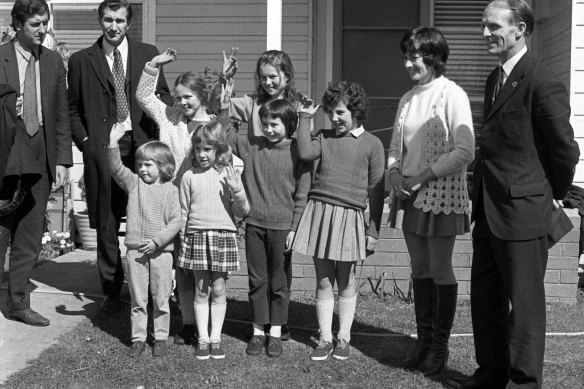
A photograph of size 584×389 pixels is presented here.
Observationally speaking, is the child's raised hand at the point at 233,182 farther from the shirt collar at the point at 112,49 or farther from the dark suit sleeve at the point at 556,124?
the dark suit sleeve at the point at 556,124

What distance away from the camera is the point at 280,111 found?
485cm

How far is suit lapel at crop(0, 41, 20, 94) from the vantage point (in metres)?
5.32

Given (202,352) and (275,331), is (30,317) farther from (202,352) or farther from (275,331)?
(275,331)

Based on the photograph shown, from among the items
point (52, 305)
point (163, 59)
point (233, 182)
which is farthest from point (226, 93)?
point (52, 305)

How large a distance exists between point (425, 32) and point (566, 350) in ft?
7.20

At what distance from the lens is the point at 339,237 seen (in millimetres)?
4867

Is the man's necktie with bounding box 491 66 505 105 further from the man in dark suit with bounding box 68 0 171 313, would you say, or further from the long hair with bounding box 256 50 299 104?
the man in dark suit with bounding box 68 0 171 313

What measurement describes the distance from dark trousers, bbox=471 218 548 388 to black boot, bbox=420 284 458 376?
0.29m

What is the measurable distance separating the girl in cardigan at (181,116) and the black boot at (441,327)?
1453 millimetres

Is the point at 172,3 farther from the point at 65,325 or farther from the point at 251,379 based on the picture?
the point at 251,379

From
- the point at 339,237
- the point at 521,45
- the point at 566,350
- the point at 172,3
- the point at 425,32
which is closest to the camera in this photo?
the point at 521,45

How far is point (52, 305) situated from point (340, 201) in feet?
7.51

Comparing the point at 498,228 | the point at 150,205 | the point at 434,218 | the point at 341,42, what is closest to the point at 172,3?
the point at 341,42

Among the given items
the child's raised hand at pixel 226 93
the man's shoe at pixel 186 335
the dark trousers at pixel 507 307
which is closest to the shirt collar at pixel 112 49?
the child's raised hand at pixel 226 93
